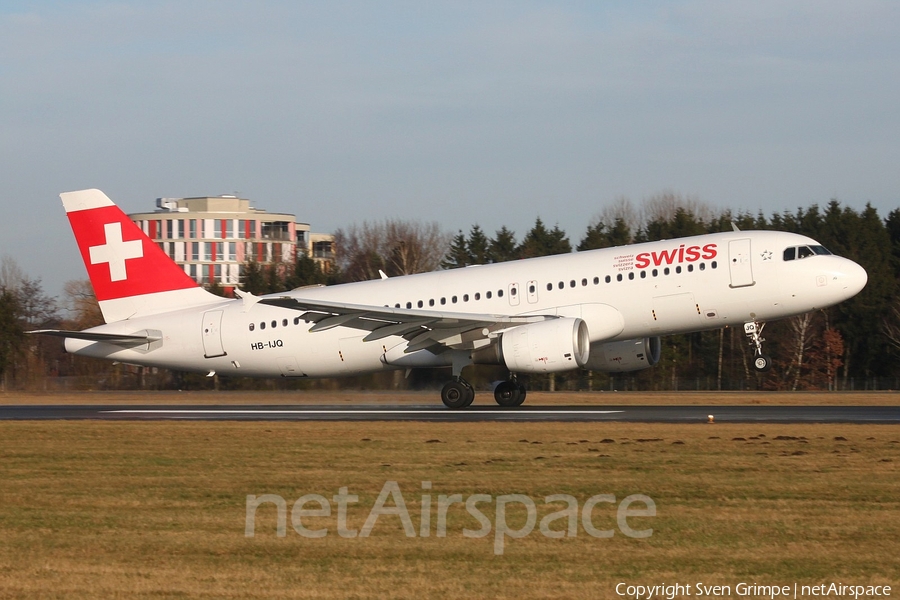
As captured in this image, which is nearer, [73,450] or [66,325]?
[73,450]

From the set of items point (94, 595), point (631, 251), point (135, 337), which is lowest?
point (94, 595)

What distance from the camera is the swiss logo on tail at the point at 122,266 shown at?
110 ft

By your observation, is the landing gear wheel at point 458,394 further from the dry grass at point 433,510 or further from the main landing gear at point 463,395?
the dry grass at point 433,510

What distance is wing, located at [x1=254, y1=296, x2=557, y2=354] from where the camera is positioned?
2797 centimetres

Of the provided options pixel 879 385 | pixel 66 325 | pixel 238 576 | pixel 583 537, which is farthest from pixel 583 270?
pixel 66 325

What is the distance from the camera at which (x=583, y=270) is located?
2898 centimetres

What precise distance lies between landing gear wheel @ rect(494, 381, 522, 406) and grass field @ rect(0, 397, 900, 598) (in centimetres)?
1060

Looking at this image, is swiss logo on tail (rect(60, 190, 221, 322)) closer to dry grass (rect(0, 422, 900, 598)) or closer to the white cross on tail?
the white cross on tail

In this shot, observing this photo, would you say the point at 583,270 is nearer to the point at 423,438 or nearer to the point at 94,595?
the point at 423,438

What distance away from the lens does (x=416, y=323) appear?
2875 cm

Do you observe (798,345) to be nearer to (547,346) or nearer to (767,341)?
(767,341)

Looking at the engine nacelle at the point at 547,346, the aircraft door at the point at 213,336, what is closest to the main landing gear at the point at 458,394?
the engine nacelle at the point at 547,346

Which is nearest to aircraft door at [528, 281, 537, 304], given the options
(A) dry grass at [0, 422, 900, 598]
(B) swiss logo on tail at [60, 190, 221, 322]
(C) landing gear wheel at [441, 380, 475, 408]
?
(C) landing gear wheel at [441, 380, 475, 408]

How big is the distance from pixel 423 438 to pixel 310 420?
638 centimetres
